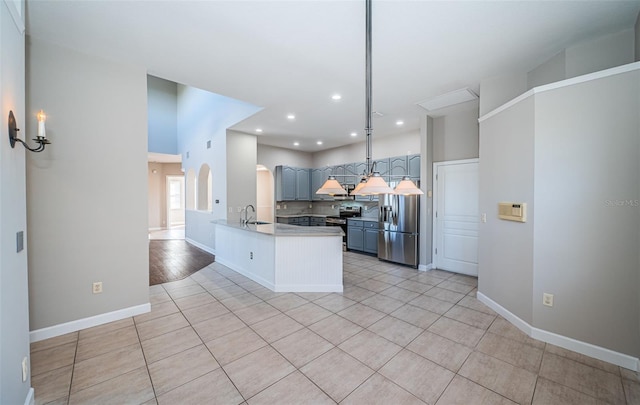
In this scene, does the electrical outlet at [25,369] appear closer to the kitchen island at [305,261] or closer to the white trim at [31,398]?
the white trim at [31,398]

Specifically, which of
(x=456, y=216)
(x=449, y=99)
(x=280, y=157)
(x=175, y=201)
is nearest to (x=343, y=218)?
(x=280, y=157)

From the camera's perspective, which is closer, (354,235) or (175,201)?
(354,235)

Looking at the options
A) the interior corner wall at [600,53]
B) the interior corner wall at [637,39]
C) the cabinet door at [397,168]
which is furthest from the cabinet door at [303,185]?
the interior corner wall at [637,39]

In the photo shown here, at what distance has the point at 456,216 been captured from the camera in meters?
4.61

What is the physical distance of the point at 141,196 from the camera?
2.99 metres

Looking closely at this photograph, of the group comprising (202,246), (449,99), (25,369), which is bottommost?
(202,246)

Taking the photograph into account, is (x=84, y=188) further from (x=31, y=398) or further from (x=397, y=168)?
(x=397, y=168)

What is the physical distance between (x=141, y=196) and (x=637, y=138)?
4.72m

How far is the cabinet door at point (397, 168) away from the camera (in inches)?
215

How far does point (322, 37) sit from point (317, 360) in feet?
9.39

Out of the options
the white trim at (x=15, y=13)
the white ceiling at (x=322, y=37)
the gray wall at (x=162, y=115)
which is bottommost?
the white trim at (x=15, y=13)

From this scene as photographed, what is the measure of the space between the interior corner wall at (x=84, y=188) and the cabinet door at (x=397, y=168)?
4.47 metres

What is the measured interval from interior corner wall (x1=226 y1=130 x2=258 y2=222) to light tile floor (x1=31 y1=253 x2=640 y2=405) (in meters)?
2.66

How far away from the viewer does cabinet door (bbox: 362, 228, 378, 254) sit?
5.84 metres
